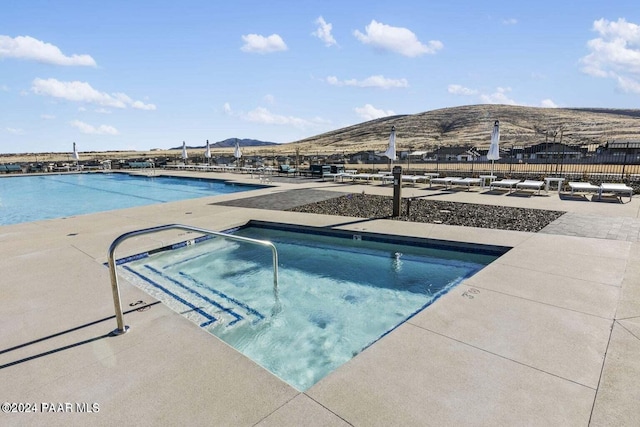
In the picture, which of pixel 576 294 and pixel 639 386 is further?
pixel 576 294

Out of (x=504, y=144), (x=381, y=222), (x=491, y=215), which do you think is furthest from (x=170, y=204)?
(x=504, y=144)

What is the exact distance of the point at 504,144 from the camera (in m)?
56.9

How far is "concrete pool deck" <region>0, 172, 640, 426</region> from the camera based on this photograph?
2.24 metres

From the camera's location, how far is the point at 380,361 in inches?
110

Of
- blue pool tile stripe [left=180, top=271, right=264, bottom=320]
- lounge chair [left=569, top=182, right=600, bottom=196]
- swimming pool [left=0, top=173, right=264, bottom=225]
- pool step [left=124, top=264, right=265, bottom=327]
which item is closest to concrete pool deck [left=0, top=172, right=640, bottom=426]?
pool step [left=124, top=264, right=265, bottom=327]

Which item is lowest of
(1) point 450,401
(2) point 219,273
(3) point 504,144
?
(2) point 219,273

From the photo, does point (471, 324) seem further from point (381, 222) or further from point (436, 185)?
point (436, 185)

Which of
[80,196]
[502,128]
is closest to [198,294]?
[80,196]

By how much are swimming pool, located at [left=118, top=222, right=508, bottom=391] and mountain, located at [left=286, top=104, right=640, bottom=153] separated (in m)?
55.7

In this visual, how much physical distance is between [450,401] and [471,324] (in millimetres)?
1215

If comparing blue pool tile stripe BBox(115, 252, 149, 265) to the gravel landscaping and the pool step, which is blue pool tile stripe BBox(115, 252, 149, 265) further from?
the gravel landscaping

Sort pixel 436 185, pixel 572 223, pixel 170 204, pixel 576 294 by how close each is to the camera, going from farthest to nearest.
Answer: pixel 436 185, pixel 170 204, pixel 572 223, pixel 576 294

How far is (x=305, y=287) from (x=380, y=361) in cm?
286

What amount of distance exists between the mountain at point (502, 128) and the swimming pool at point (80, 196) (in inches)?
2020
